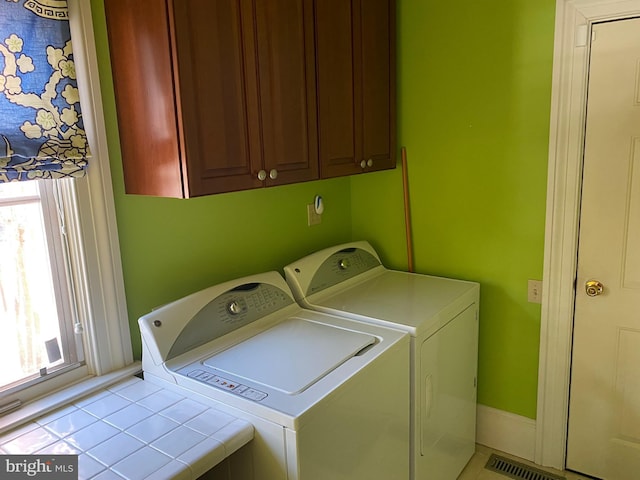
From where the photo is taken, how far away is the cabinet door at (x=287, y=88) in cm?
168

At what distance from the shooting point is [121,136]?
5.44 feet

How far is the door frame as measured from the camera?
1.98 meters

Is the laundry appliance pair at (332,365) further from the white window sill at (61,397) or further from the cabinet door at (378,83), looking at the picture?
the cabinet door at (378,83)

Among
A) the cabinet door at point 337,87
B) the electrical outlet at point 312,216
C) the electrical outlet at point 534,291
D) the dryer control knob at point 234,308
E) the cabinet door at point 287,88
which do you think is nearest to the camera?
the cabinet door at point 287,88

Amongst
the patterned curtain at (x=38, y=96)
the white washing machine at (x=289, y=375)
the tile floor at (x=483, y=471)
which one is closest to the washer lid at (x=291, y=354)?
the white washing machine at (x=289, y=375)

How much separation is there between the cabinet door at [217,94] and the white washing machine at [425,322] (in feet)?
2.25

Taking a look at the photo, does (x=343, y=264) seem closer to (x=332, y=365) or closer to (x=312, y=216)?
(x=312, y=216)

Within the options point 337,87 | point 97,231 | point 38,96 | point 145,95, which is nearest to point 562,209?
point 337,87

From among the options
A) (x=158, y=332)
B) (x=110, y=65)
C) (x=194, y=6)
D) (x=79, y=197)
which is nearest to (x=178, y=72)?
(x=194, y=6)

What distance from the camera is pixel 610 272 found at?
209 centimetres

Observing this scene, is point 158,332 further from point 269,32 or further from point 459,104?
point 459,104

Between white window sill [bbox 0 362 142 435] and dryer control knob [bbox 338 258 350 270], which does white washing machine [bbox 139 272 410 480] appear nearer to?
white window sill [bbox 0 362 142 435]

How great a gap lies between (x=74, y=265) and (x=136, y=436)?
614 millimetres

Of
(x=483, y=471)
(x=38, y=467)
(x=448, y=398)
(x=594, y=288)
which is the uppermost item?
(x=594, y=288)
